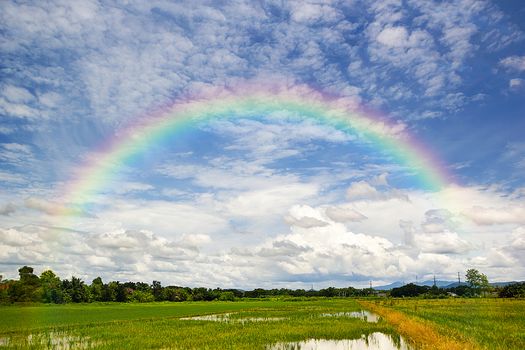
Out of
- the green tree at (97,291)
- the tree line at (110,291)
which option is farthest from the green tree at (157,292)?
the green tree at (97,291)

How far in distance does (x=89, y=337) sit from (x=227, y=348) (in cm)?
1020

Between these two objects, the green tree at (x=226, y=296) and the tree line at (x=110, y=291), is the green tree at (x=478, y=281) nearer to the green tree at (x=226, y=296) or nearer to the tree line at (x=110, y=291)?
the tree line at (x=110, y=291)

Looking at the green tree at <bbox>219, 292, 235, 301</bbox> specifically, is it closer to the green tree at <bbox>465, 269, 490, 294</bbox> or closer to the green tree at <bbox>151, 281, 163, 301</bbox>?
the green tree at <bbox>151, 281, 163, 301</bbox>

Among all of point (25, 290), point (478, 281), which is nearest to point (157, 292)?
point (25, 290)

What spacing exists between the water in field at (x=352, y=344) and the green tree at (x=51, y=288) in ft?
271

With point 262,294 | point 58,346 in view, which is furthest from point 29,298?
point 262,294

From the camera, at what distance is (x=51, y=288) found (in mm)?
93062

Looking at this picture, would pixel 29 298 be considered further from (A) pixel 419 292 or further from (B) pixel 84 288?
(A) pixel 419 292

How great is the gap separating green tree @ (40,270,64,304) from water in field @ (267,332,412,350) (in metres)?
82.5

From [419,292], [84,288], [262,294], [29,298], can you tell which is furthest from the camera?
[262,294]

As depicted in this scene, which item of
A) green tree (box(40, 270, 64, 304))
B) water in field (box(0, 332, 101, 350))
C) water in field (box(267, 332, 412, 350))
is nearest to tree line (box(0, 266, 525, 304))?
green tree (box(40, 270, 64, 304))

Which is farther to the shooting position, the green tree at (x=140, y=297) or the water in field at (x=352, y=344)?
the green tree at (x=140, y=297)

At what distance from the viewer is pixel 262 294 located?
547 feet

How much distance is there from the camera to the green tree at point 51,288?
8931 cm
